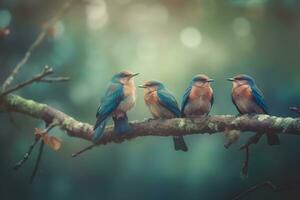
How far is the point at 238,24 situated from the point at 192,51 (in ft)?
1.04

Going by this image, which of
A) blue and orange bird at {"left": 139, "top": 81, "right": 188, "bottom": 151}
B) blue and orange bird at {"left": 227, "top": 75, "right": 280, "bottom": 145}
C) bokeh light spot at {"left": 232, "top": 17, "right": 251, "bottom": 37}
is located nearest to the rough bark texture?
blue and orange bird at {"left": 139, "top": 81, "right": 188, "bottom": 151}

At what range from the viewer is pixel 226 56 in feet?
11.8

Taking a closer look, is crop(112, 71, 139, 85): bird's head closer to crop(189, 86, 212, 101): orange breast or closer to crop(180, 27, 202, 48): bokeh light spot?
crop(189, 86, 212, 101): orange breast

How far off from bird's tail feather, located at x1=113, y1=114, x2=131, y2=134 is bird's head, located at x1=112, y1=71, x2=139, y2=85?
0.25 metres

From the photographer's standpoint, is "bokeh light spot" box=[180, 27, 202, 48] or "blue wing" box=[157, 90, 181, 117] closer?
"blue wing" box=[157, 90, 181, 117]

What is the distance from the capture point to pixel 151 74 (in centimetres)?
356

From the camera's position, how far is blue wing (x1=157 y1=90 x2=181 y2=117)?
10.2 feet

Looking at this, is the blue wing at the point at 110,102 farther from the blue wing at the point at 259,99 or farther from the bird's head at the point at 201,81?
the blue wing at the point at 259,99

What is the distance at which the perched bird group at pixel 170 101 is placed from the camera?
3.04 meters

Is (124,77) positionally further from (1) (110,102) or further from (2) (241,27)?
(2) (241,27)

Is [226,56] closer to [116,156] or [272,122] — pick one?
[116,156]

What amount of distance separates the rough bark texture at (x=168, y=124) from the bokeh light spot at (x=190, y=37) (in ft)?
2.75

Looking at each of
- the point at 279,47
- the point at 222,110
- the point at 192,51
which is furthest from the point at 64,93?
the point at 279,47

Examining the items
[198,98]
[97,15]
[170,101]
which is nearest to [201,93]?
[198,98]
